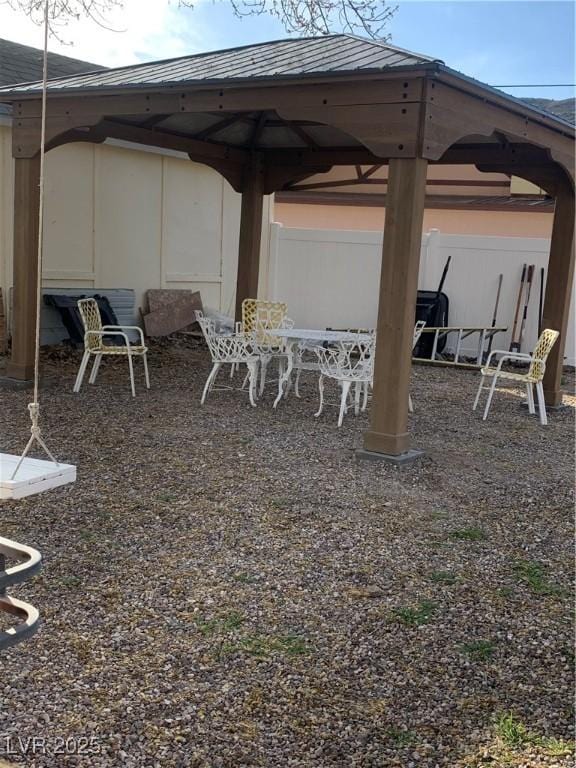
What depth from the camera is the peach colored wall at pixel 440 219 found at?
15039 millimetres

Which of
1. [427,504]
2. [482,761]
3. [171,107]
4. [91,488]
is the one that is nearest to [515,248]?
[171,107]

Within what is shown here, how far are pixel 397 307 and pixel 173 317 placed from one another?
21.7 ft

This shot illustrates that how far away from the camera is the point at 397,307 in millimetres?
5469

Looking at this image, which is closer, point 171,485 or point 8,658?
point 8,658

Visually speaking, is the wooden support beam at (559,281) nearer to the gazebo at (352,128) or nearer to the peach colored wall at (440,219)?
the gazebo at (352,128)

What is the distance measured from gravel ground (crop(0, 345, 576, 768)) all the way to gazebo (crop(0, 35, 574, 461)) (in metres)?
1.02

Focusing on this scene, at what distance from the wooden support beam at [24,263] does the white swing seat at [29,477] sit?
467 cm

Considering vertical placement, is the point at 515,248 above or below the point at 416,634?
above

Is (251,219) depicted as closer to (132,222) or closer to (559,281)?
(132,222)

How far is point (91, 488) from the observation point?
4762mm

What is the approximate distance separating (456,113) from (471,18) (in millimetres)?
6485

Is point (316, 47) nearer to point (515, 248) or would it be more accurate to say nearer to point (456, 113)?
point (456, 113)

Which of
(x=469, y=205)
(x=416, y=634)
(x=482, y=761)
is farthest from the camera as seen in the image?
(x=469, y=205)

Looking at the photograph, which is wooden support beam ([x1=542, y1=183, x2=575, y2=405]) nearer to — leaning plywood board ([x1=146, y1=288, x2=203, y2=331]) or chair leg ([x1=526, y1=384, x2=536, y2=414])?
chair leg ([x1=526, y1=384, x2=536, y2=414])
